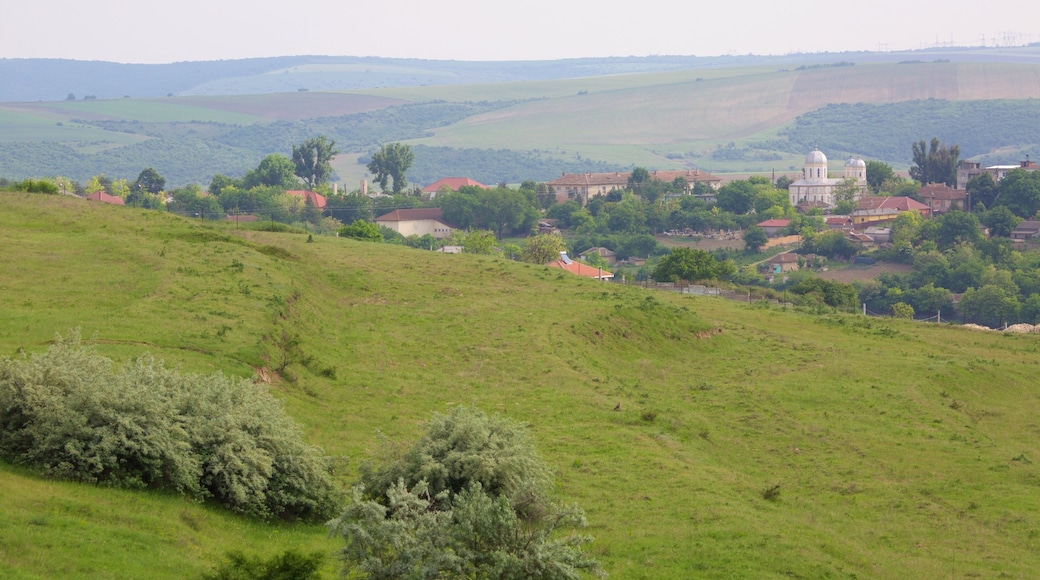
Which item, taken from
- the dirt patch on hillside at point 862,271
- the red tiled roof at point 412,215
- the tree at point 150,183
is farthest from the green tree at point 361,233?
the tree at point 150,183

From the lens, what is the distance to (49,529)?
56.3 feet

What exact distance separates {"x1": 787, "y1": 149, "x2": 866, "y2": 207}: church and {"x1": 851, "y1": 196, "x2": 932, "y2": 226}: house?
46.1ft

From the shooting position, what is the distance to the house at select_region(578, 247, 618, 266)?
12988 centimetres

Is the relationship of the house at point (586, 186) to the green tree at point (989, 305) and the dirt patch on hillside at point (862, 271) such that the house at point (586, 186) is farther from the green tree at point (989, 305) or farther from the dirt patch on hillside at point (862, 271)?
the green tree at point (989, 305)

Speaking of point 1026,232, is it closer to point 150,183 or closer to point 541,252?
point 541,252

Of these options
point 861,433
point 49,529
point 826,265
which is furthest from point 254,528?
point 826,265

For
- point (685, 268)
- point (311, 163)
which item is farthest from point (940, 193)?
point (685, 268)

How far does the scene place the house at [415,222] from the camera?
450 feet

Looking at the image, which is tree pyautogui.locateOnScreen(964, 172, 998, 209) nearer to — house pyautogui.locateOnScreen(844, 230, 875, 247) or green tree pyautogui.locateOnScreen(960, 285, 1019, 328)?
house pyautogui.locateOnScreen(844, 230, 875, 247)

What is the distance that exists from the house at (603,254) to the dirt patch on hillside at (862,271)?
21.2 metres

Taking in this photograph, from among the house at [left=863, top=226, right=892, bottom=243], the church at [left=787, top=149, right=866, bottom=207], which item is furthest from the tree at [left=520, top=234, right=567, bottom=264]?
the church at [left=787, top=149, right=866, bottom=207]

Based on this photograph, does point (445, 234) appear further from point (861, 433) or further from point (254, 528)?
point (254, 528)

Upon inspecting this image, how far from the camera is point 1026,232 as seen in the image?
133 m

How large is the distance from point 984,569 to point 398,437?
11943mm
